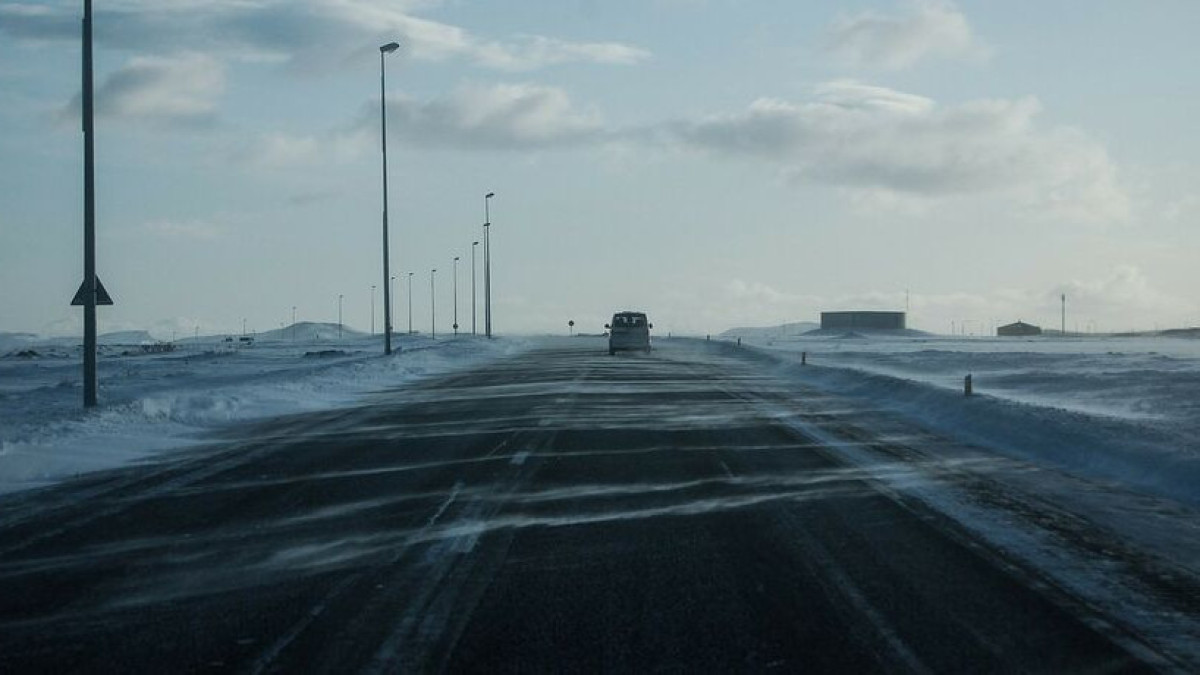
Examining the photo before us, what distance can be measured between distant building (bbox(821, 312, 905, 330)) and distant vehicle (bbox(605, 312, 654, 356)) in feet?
397

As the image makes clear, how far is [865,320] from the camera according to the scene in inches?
7224

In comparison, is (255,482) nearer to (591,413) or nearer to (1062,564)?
(1062,564)

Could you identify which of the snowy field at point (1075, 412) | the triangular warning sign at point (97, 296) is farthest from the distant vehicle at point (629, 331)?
the triangular warning sign at point (97, 296)

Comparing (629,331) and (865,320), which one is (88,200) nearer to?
(629,331)

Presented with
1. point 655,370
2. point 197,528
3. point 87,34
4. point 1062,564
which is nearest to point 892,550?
point 1062,564

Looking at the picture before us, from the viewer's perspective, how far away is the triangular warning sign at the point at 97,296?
20938 mm

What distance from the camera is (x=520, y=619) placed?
718cm

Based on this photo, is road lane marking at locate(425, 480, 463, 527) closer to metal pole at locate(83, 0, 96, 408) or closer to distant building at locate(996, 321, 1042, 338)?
metal pole at locate(83, 0, 96, 408)

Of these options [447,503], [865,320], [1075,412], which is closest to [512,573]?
[447,503]

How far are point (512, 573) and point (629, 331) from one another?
5530 cm

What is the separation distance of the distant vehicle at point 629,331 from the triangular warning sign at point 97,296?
142 ft

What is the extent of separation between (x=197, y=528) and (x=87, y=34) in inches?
539

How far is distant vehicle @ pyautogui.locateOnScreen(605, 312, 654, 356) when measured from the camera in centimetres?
6353

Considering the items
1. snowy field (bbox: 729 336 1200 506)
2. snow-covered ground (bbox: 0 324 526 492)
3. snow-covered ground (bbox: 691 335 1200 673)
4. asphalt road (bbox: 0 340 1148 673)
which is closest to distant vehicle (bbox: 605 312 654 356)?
snowy field (bbox: 729 336 1200 506)
